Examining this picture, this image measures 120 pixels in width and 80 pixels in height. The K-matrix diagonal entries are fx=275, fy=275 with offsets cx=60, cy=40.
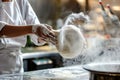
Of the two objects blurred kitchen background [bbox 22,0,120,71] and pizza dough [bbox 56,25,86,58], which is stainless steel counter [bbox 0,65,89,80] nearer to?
pizza dough [bbox 56,25,86,58]

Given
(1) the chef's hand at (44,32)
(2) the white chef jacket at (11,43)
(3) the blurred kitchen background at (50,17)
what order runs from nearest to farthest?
(1) the chef's hand at (44,32), (2) the white chef jacket at (11,43), (3) the blurred kitchen background at (50,17)

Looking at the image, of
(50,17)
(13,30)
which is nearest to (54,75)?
(13,30)

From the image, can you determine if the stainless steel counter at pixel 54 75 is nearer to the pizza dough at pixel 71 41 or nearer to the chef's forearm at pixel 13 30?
the pizza dough at pixel 71 41

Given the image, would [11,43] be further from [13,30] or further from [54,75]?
[54,75]

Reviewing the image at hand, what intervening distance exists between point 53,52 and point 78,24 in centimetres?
124

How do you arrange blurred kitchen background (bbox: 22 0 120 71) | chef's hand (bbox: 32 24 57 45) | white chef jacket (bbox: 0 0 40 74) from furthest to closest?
blurred kitchen background (bbox: 22 0 120 71), white chef jacket (bbox: 0 0 40 74), chef's hand (bbox: 32 24 57 45)

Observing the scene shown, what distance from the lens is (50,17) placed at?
129 inches

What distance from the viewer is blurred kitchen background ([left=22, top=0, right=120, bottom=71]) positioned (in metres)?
2.77

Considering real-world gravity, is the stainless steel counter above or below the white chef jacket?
below

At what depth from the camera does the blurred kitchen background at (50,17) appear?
9.09 ft

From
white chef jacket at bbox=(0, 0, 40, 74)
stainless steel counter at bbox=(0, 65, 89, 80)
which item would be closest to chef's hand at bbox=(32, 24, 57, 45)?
stainless steel counter at bbox=(0, 65, 89, 80)

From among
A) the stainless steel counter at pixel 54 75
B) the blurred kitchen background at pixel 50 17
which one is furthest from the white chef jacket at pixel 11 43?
the blurred kitchen background at pixel 50 17

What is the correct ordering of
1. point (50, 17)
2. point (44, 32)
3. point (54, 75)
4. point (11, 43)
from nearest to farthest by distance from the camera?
1. point (44, 32)
2. point (54, 75)
3. point (11, 43)
4. point (50, 17)

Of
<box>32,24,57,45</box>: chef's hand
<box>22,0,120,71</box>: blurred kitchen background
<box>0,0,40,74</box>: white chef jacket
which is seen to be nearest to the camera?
<box>32,24,57,45</box>: chef's hand
